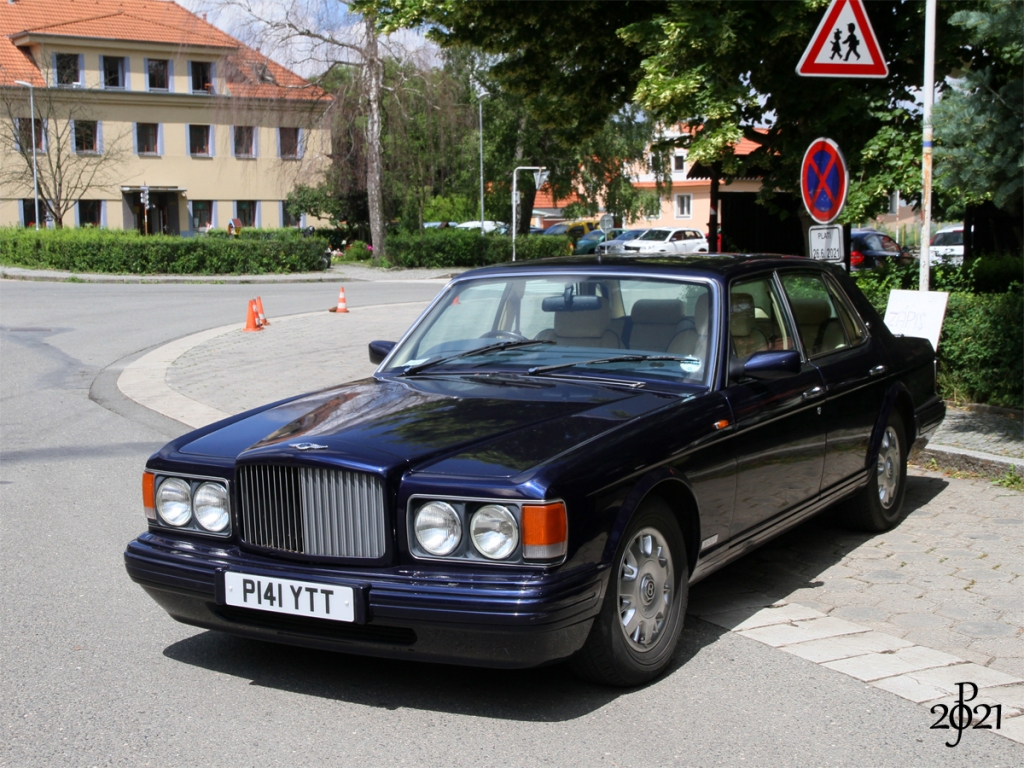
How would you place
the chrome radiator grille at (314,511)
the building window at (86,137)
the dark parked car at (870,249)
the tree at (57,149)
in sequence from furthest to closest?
the building window at (86,137) → the tree at (57,149) → the dark parked car at (870,249) → the chrome radiator grille at (314,511)

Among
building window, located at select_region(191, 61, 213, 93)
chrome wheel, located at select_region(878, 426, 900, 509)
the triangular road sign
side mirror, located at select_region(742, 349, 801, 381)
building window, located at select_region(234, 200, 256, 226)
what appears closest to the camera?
side mirror, located at select_region(742, 349, 801, 381)

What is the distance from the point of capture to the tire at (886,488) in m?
6.71

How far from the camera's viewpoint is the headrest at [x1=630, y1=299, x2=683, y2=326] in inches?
213

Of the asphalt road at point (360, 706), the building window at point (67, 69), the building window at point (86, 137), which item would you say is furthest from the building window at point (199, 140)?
the asphalt road at point (360, 706)

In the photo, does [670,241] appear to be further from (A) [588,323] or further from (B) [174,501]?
(B) [174,501]

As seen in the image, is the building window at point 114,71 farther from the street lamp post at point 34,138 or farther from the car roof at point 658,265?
the car roof at point 658,265

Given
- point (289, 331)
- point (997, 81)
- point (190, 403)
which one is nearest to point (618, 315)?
point (997, 81)

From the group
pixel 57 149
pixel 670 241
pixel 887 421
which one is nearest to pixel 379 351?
pixel 887 421

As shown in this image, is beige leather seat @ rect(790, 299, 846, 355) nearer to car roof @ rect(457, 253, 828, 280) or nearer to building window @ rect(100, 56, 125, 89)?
car roof @ rect(457, 253, 828, 280)

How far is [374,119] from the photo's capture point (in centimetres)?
4078

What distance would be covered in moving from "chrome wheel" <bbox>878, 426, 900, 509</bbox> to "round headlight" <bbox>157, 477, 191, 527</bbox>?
4.14m

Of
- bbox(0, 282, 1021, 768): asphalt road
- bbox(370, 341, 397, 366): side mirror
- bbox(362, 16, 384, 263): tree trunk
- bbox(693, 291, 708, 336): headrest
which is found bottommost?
bbox(0, 282, 1021, 768): asphalt road
